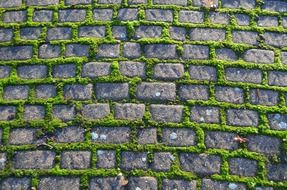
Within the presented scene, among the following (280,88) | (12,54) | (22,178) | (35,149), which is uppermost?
(12,54)

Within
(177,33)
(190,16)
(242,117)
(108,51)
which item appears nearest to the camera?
(242,117)

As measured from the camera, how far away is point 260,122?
3660 mm

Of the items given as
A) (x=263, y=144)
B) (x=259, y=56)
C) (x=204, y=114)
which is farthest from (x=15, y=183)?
(x=259, y=56)

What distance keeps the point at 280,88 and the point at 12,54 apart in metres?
2.62

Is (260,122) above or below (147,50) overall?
below

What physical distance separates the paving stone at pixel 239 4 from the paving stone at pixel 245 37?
339mm

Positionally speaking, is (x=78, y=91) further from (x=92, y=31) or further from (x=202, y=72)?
(x=202, y=72)

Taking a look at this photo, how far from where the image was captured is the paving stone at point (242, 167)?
3443 mm

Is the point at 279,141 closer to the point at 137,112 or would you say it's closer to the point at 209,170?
the point at 209,170

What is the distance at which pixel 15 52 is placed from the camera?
4051 millimetres

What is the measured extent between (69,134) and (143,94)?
76cm

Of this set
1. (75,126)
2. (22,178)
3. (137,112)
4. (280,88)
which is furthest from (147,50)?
(22,178)

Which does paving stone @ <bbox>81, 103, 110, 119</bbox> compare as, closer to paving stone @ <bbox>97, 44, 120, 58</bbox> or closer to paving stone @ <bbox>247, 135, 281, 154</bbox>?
paving stone @ <bbox>97, 44, 120, 58</bbox>

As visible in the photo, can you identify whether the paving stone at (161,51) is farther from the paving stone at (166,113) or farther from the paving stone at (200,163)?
the paving stone at (200,163)
